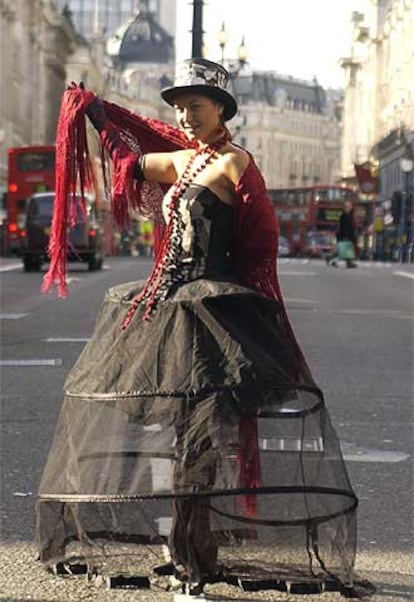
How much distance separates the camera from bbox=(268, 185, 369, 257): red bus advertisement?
8744 centimetres

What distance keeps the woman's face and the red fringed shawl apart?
14cm

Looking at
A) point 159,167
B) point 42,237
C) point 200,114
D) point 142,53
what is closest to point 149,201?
A: point 159,167

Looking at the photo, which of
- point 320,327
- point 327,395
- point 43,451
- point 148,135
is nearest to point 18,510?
point 43,451

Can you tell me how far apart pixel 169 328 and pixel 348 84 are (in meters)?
150

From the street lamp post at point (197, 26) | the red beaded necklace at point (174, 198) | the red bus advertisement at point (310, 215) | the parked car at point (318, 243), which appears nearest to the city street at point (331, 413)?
the red beaded necklace at point (174, 198)

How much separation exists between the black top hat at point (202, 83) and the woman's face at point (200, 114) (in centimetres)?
2

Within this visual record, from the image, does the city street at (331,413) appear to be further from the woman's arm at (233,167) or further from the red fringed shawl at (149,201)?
the woman's arm at (233,167)

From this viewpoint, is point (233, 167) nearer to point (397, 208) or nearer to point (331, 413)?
point (331, 413)

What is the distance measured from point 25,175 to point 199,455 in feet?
163

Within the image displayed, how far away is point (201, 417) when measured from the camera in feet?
14.8

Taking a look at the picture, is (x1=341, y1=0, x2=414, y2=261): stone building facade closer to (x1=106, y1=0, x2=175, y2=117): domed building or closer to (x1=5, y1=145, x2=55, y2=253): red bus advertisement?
(x1=5, y1=145, x2=55, y2=253): red bus advertisement

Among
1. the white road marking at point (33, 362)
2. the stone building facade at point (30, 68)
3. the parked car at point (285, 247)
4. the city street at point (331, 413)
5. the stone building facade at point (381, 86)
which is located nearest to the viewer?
the city street at point (331, 413)

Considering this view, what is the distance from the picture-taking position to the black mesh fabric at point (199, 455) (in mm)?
4539

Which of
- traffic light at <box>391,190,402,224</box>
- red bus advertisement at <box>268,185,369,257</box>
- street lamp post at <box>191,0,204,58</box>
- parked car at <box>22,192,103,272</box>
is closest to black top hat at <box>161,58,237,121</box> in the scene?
street lamp post at <box>191,0,204,58</box>
